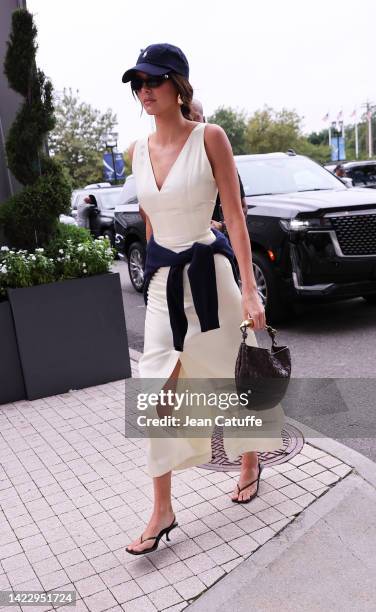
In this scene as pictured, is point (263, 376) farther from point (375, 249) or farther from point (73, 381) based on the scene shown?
point (375, 249)

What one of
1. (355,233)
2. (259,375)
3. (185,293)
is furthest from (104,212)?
(259,375)

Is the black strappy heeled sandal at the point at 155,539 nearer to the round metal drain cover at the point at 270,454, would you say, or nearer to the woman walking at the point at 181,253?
the woman walking at the point at 181,253

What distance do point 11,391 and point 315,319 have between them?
366cm

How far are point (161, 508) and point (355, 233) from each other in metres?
4.24

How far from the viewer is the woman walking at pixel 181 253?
108 inches

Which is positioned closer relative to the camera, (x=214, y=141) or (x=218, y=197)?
(x=214, y=141)

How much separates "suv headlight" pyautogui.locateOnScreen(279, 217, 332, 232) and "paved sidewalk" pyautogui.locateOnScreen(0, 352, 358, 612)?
3002 millimetres

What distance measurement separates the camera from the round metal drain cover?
3.74m

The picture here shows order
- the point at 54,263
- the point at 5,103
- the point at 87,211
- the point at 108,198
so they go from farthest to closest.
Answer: the point at 108,198
the point at 87,211
the point at 5,103
the point at 54,263

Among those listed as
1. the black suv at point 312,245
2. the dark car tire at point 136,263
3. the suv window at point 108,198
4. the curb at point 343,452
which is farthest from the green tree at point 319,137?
the curb at point 343,452

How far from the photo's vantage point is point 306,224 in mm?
6484

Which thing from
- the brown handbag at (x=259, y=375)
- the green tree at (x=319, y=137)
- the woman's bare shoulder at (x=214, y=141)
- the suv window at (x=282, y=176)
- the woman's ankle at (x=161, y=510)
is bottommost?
the woman's ankle at (x=161, y=510)

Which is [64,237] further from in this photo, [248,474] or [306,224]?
[248,474]

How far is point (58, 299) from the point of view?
5.09 meters
